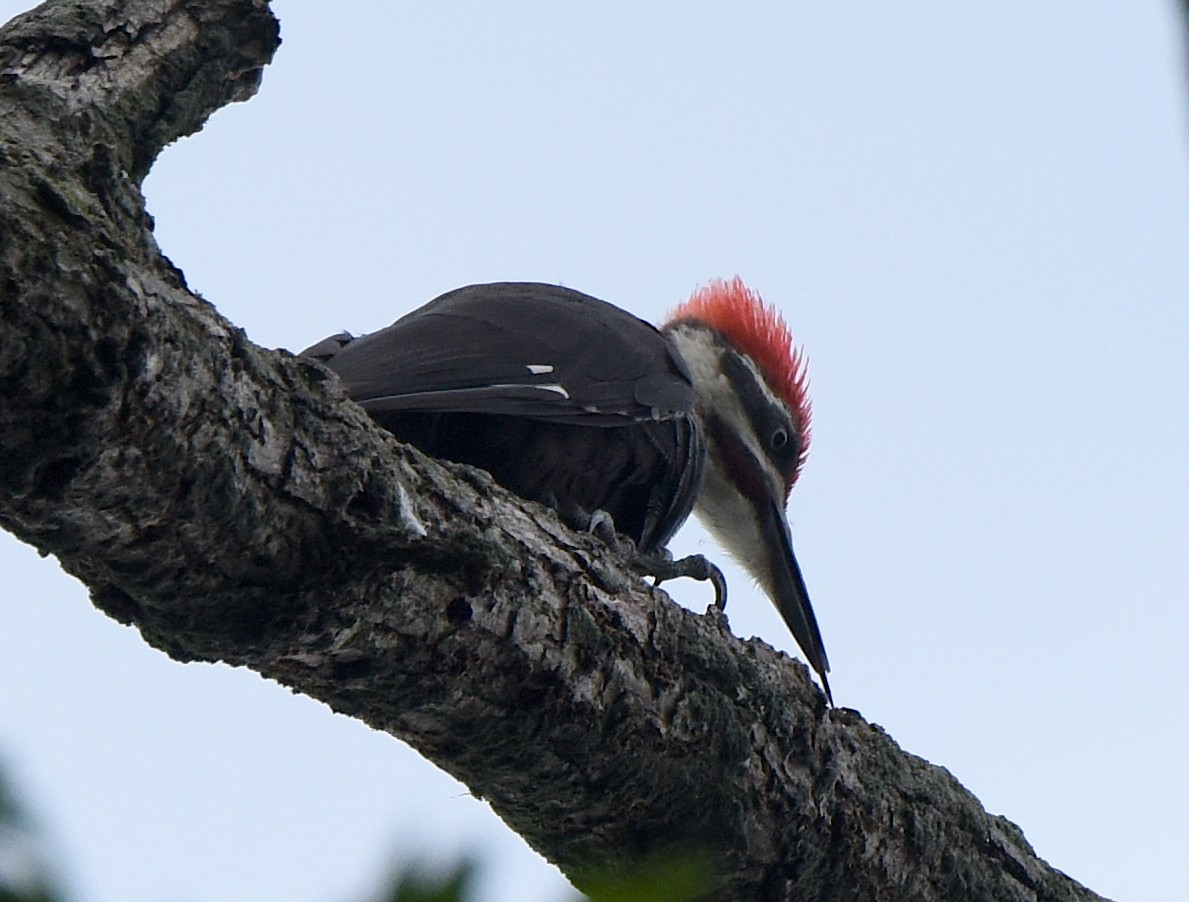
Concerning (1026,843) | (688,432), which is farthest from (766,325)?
(1026,843)

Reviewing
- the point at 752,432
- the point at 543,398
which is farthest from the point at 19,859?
the point at 752,432

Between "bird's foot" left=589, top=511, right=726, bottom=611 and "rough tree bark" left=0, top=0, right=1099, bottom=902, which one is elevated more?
"bird's foot" left=589, top=511, right=726, bottom=611

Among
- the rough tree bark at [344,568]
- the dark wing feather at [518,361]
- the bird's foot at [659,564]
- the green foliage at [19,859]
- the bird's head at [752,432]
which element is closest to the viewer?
the green foliage at [19,859]

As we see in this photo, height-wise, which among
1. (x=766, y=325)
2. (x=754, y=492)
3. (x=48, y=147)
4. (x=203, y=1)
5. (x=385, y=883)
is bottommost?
(x=385, y=883)

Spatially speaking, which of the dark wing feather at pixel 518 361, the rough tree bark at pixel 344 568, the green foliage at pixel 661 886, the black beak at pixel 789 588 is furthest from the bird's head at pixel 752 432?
the green foliage at pixel 661 886

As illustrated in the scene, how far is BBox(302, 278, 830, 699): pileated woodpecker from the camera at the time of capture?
3451 millimetres

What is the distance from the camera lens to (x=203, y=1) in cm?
258

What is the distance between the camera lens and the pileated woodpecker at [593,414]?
345cm

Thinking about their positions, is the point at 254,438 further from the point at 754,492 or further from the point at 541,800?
the point at 754,492

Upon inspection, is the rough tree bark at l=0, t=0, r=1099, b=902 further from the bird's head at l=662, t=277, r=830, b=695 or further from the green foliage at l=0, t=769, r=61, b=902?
the bird's head at l=662, t=277, r=830, b=695

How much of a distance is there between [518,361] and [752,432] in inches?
51.3

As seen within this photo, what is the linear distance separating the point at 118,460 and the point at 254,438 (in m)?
0.22

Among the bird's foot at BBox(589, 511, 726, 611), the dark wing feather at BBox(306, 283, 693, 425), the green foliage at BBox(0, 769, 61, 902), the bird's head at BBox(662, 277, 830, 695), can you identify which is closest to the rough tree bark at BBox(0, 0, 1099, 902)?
the bird's foot at BBox(589, 511, 726, 611)

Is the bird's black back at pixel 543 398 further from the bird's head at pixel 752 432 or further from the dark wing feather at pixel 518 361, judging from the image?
the bird's head at pixel 752 432
